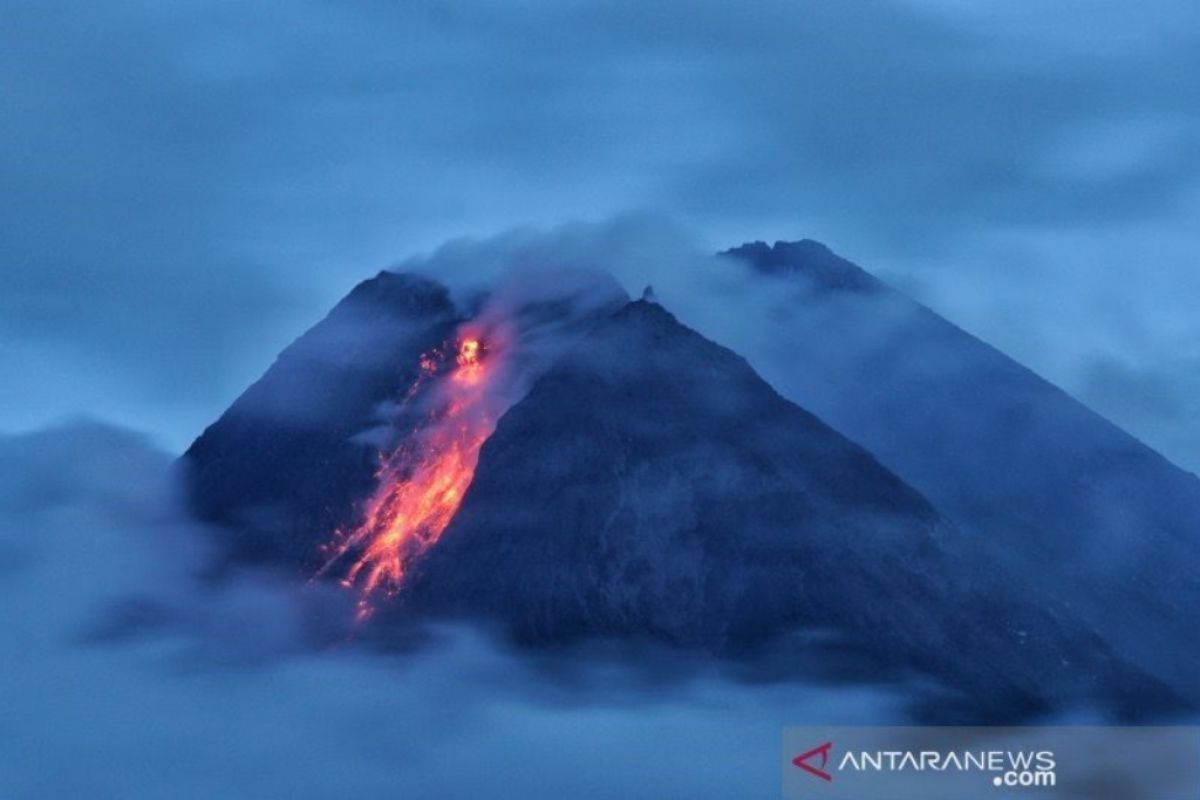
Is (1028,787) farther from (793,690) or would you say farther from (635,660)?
(635,660)

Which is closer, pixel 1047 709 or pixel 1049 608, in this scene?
pixel 1047 709

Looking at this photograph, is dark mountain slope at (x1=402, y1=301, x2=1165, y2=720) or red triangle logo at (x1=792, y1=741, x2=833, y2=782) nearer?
red triangle logo at (x1=792, y1=741, x2=833, y2=782)

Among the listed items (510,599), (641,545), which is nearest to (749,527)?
(641,545)

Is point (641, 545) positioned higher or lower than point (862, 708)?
higher

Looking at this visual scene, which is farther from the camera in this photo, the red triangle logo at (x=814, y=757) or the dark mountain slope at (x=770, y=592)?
the dark mountain slope at (x=770, y=592)

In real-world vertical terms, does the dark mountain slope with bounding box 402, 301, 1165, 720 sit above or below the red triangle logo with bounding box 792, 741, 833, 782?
above

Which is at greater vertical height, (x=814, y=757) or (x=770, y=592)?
(x=770, y=592)

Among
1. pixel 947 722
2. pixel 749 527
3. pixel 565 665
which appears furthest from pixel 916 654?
pixel 565 665

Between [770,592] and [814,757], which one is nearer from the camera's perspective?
[814,757]

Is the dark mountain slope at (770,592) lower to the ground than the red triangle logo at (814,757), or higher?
higher
